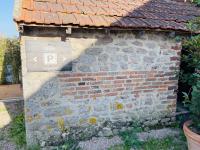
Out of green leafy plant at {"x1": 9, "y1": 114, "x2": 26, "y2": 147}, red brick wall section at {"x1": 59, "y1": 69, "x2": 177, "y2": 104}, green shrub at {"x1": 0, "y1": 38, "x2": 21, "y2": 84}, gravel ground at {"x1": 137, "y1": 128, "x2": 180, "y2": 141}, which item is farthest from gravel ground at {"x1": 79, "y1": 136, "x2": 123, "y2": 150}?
green shrub at {"x1": 0, "y1": 38, "x2": 21, "y2": 84}

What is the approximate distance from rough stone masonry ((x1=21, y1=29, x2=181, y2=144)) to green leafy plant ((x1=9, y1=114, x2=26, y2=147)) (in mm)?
592

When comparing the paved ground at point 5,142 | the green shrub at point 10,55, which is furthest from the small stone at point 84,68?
the green shrub at point 10,55

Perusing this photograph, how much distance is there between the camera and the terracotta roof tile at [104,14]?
162 inches

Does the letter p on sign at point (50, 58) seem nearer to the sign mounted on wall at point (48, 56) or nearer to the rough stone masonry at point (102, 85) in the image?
the sign mounted on wall at point (48, 56)

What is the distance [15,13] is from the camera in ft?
12.7

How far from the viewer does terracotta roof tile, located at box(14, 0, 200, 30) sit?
411cm

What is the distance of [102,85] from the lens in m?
4.80

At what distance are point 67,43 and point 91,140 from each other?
2083mm

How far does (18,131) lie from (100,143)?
1.97 m

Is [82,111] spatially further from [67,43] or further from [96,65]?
[67,43]

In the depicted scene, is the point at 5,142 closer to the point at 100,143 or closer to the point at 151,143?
the point at 100,143

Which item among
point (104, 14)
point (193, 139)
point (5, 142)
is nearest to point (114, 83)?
point (104, 14)

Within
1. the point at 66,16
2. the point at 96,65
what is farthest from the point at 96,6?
the point at 96,65

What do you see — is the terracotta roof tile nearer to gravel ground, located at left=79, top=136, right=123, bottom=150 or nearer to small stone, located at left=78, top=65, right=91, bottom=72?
small stone, located at left=78, top=65, right=91, bottom=72
